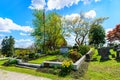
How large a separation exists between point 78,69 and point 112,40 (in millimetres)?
27701

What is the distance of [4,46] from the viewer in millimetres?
48156

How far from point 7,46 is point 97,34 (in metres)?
25.3

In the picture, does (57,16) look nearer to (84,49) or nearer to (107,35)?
(107,35)

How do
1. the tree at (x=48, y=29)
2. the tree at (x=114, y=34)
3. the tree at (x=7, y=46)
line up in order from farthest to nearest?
the tree at (x=7, y=46) < the tree at (x=114, y=34) < the tree at (x=48, y=29)

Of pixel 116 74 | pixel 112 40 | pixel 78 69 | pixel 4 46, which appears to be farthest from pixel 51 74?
pixel 4 46

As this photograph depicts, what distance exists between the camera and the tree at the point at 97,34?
37219mm

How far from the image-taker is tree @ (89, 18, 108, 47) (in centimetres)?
3722

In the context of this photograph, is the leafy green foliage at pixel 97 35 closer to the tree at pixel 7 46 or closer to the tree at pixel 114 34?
the tree at pixel 114 34

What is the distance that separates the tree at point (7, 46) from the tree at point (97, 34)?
22.4m

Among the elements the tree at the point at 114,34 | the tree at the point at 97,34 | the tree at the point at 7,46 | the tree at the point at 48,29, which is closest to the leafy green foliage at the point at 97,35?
the tree at the point at 97,34

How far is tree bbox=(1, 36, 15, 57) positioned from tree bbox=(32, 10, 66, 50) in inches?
530

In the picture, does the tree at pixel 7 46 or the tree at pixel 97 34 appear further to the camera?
the tree at pixel 7 46

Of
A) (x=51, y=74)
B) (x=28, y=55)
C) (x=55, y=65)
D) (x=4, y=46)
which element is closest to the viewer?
(x=51, y=74)

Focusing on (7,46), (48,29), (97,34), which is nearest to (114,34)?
(97,34)
